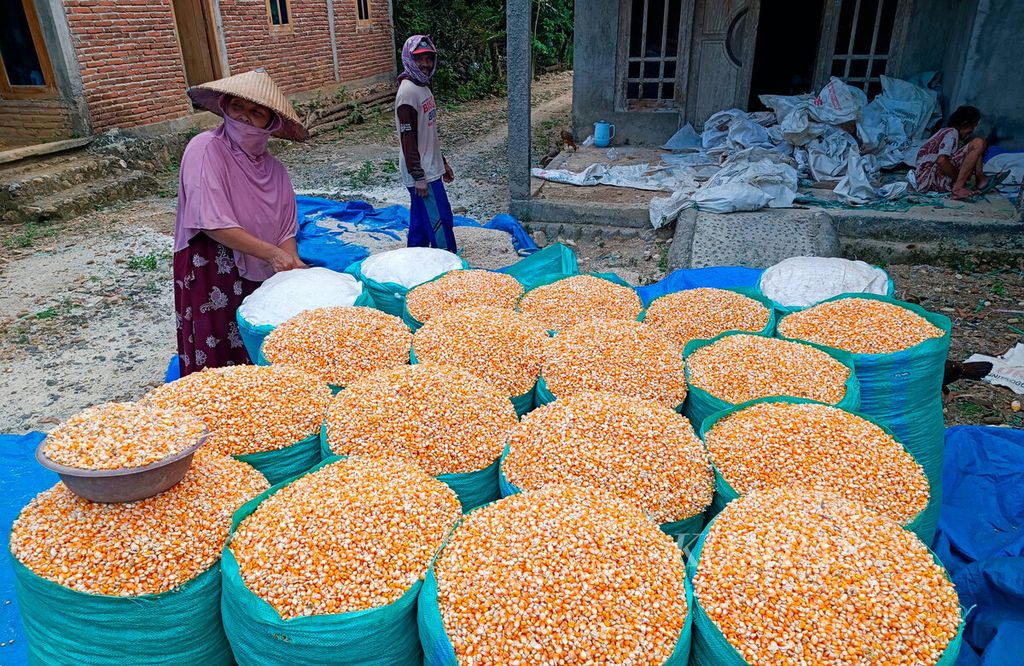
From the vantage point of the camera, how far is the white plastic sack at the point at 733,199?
5.79 meters

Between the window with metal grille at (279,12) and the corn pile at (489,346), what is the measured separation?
1021 cm

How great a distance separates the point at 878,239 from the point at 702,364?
452 centimetres

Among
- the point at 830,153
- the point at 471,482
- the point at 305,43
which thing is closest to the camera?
the point at 471,482

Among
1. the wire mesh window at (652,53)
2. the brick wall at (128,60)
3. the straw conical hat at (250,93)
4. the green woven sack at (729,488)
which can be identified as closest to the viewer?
the green woven sack at (729,488)

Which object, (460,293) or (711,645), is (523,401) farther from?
(711,645)

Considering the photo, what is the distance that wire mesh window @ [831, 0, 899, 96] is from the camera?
757 cm

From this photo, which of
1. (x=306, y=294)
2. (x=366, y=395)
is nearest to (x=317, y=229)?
(x=306, y=294)

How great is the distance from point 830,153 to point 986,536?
217 inches

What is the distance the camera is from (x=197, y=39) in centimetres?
988

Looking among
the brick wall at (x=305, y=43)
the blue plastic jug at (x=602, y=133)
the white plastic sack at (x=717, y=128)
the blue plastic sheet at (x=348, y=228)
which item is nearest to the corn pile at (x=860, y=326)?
the blue plastic sheet at (x=348, y=228)

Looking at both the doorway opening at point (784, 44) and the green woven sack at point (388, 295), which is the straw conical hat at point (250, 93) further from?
the doorway opening at point (784, 44)

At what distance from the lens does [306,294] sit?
8.42 feet

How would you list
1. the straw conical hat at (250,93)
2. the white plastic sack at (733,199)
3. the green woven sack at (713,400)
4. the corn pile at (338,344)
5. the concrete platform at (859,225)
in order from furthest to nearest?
1. the white plastic sack at (733,199)
2. the concrete platform at (859,225)
3. the straw conical hat at (250,93)
4. the corn pile at (338,344)
5. the green woven sack at (713,400)

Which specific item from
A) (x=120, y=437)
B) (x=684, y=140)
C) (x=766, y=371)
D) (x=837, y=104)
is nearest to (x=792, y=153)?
(x=837, y=104)
